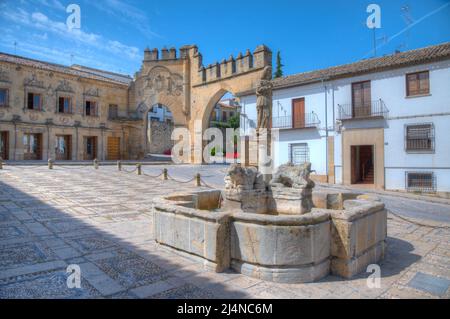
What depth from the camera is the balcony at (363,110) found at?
47.6 feet

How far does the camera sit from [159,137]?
36250mm

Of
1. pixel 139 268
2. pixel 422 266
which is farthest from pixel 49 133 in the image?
pixel 422 266

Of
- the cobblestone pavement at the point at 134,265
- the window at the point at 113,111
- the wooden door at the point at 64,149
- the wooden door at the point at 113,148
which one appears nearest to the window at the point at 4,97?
the wooden door at the point at 64,149

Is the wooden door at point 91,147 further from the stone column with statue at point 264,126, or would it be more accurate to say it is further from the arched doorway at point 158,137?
the stone column with statue at point 264,126

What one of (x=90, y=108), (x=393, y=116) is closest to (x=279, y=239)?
(x=393, y=116)

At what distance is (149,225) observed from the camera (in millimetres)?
5562

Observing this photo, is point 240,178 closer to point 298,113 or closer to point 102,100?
point 298,113

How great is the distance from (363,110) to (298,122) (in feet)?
11.8

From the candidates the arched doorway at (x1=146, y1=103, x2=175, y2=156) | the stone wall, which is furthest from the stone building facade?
the stone wall

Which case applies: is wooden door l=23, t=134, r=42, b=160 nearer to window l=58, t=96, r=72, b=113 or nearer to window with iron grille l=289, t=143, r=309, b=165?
window l=58, t=96, r=72, b=113

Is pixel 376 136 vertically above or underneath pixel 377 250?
above

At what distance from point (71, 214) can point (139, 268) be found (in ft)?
11.4

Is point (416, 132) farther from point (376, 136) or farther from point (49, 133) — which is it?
point (49, 133)
